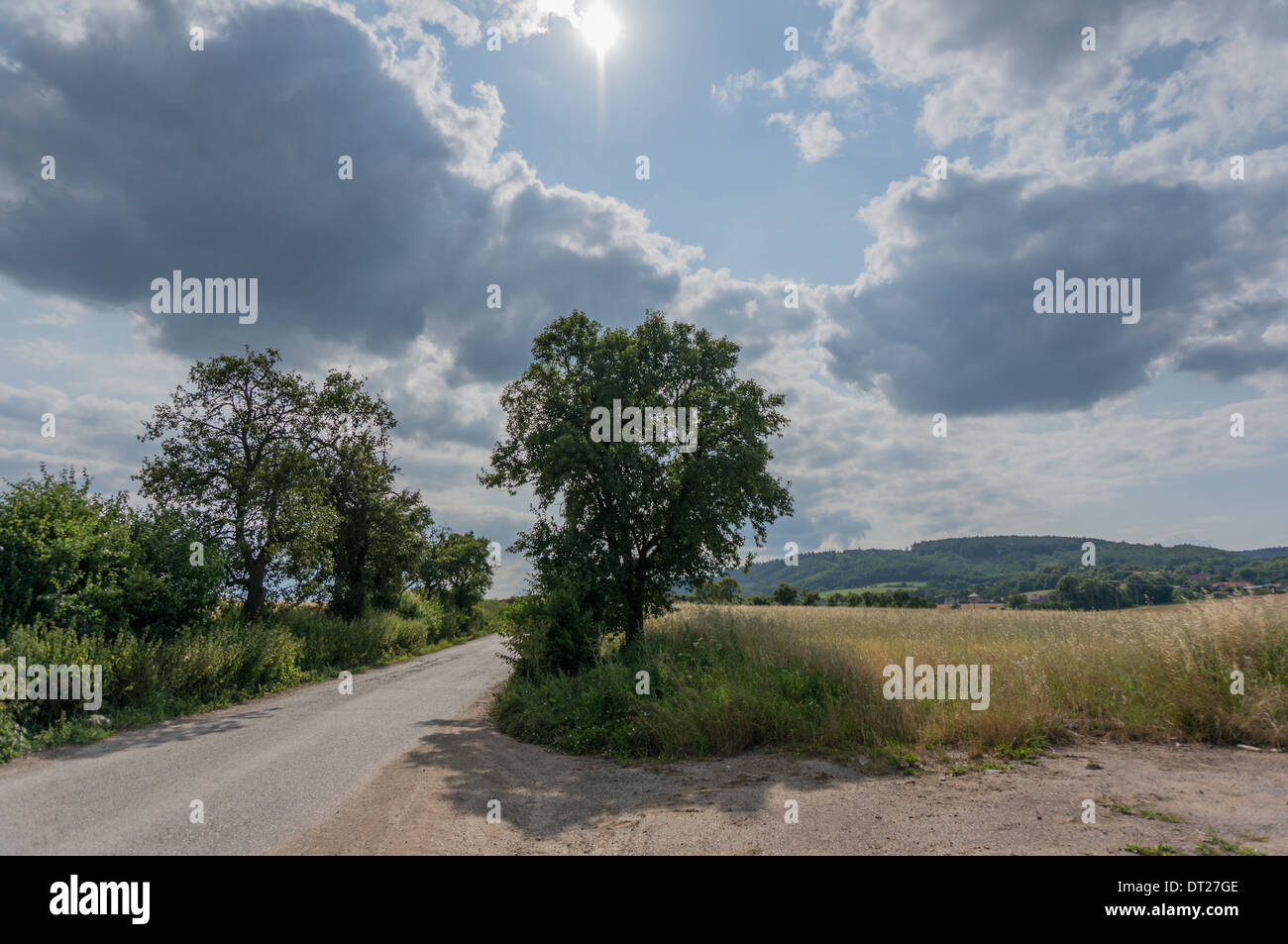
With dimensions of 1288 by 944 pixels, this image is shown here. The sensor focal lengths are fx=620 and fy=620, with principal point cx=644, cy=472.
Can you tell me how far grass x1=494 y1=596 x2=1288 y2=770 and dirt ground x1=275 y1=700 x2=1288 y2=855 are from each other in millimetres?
615

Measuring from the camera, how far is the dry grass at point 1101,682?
370 inches

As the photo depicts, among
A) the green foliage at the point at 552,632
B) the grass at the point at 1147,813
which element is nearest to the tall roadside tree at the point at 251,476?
the green foliage at the point at 552,632

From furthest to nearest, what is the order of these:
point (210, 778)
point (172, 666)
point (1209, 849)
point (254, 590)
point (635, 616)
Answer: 1. point (254, 590)
2. point (635, 616)
3. point (172, 666)
4. point (210, 778)
5. point (1209, 849)

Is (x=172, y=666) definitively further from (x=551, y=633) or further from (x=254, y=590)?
(x=254, y=590)

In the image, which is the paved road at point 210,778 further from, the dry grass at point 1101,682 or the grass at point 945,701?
the dry grass at point 1101,682

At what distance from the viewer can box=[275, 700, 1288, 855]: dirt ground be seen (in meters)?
6.04

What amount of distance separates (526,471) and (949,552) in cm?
17281

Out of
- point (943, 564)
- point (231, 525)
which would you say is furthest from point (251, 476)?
point (943, 564)

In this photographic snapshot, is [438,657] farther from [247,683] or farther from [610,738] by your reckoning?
[610,738]

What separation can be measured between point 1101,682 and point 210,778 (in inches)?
560

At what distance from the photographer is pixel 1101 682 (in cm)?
1079

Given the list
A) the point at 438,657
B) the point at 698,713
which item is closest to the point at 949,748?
the point at 698,713

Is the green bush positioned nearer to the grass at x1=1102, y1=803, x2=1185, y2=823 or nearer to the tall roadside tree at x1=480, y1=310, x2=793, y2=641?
the tall roadside tree at x1=480, y1=310, x2=793, y2=641

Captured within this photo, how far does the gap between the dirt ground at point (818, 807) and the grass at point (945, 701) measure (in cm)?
61
